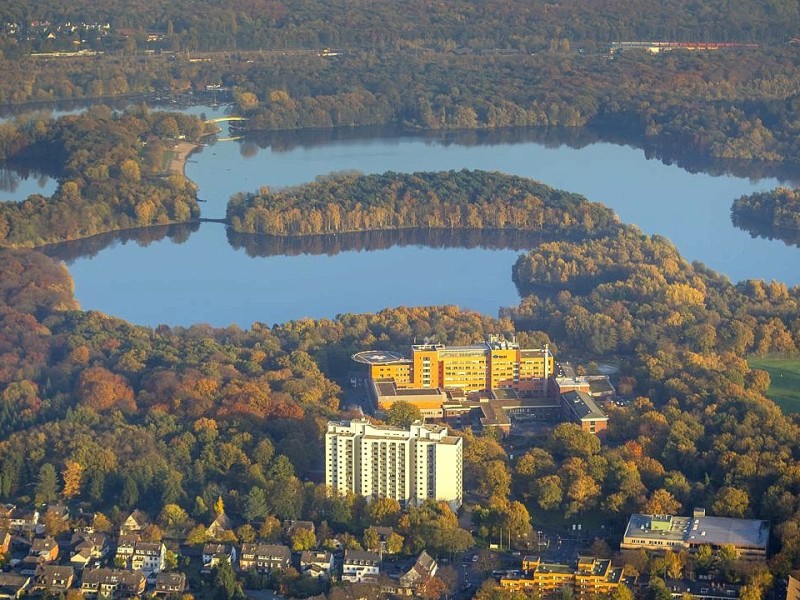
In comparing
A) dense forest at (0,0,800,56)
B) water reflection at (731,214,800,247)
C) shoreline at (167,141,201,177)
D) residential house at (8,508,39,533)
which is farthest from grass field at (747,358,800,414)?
dense forest at (0,0,800,56)

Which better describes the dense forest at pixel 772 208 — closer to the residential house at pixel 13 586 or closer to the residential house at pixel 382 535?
the residential house at pixel 382 535

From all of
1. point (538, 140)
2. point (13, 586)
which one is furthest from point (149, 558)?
point (538, 140)

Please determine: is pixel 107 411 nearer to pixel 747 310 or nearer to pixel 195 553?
pixel 195 553

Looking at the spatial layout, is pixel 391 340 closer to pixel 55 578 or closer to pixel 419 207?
pixel 55 578

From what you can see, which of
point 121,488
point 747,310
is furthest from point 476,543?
point 747,310

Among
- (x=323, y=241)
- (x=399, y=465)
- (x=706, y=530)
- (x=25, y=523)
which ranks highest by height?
(x=399, y=465)

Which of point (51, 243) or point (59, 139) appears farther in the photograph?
point (59, 139)

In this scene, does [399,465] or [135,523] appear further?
[399,465]
